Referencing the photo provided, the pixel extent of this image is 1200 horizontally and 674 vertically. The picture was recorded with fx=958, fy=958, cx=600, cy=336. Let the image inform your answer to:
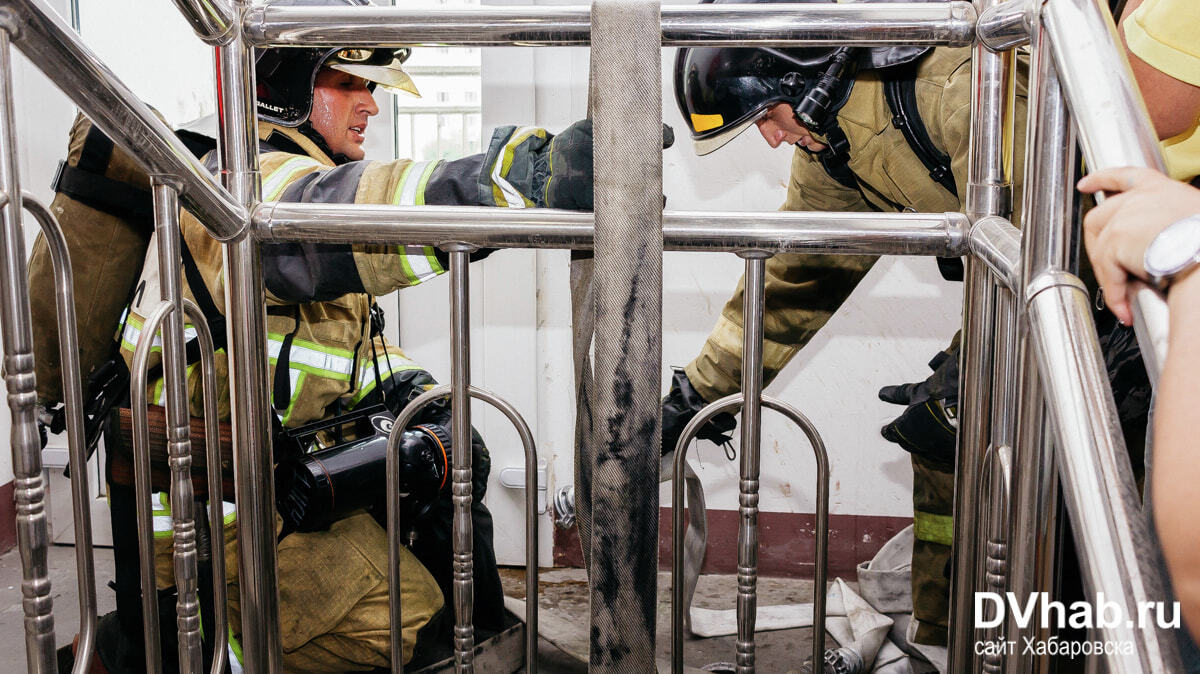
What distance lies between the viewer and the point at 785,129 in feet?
8.14

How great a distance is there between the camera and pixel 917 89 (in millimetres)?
2172

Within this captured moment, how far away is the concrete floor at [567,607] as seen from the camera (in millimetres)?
2656

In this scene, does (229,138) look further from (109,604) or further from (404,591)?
(109,604)

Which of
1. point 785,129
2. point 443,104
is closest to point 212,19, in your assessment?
point 785,129

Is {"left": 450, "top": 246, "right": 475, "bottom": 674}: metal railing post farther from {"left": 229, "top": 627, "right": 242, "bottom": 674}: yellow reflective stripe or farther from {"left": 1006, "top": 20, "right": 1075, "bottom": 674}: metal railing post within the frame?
{"left": 229, "top": 627, "right": 242, "bottom": 674}: yellow reflective stripe

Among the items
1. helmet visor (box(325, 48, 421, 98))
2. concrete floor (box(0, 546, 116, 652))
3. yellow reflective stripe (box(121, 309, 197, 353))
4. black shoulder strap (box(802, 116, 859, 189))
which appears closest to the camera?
yellow reflective stripe (box(121, 309, 197, 353))

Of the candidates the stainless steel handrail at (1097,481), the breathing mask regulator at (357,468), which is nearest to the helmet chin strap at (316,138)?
the breathing mask regulator at (357,468)

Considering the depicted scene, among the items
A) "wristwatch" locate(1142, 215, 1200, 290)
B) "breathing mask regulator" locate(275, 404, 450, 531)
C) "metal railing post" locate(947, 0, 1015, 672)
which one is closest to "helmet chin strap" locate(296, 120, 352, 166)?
"breathing mask regulator" locate(275, 404, 450, 531)

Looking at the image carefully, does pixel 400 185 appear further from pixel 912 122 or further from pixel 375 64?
pixel 912 122

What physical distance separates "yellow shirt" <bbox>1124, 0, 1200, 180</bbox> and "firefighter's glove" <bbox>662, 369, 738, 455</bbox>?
1668mm

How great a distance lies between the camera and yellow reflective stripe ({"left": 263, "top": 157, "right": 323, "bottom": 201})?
1.87 metres

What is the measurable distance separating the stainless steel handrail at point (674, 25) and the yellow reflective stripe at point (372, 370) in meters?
1.29

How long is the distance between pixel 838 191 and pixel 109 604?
8.25 ft

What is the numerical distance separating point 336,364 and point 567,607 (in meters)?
1.13
